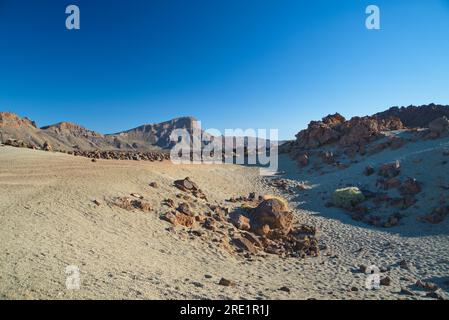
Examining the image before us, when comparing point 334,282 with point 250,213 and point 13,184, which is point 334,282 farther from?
point 13,184

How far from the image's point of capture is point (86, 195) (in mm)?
12242

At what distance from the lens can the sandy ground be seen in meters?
7.02

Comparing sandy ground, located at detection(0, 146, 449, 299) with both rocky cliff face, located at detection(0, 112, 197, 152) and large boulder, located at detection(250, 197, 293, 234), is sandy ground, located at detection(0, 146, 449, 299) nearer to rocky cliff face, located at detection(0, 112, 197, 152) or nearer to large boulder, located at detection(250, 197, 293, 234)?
large boulder, located at detection(250, 197, 293, 234)

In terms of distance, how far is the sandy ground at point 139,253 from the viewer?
7.02 m

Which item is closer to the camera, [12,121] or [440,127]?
[440,127]

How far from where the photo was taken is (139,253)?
367 inches

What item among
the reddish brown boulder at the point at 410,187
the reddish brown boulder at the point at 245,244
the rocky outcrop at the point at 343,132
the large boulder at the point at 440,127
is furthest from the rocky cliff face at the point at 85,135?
the reddish brown boulder at the point at 410,187

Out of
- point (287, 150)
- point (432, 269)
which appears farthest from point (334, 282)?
point (287, 150)

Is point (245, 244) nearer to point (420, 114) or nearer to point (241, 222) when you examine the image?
point (241, 222)

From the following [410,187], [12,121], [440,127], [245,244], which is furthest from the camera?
[12,121]

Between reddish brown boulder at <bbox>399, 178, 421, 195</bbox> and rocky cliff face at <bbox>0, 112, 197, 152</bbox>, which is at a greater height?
rocky cliff face at <bbox>0, 112, 197, 152</bbox>

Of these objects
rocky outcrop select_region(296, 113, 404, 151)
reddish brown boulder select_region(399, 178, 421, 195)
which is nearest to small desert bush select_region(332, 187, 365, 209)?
reddish brown boulder select_region(399, 178, 421, 195)

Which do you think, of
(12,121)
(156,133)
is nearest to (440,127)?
(12,121)
